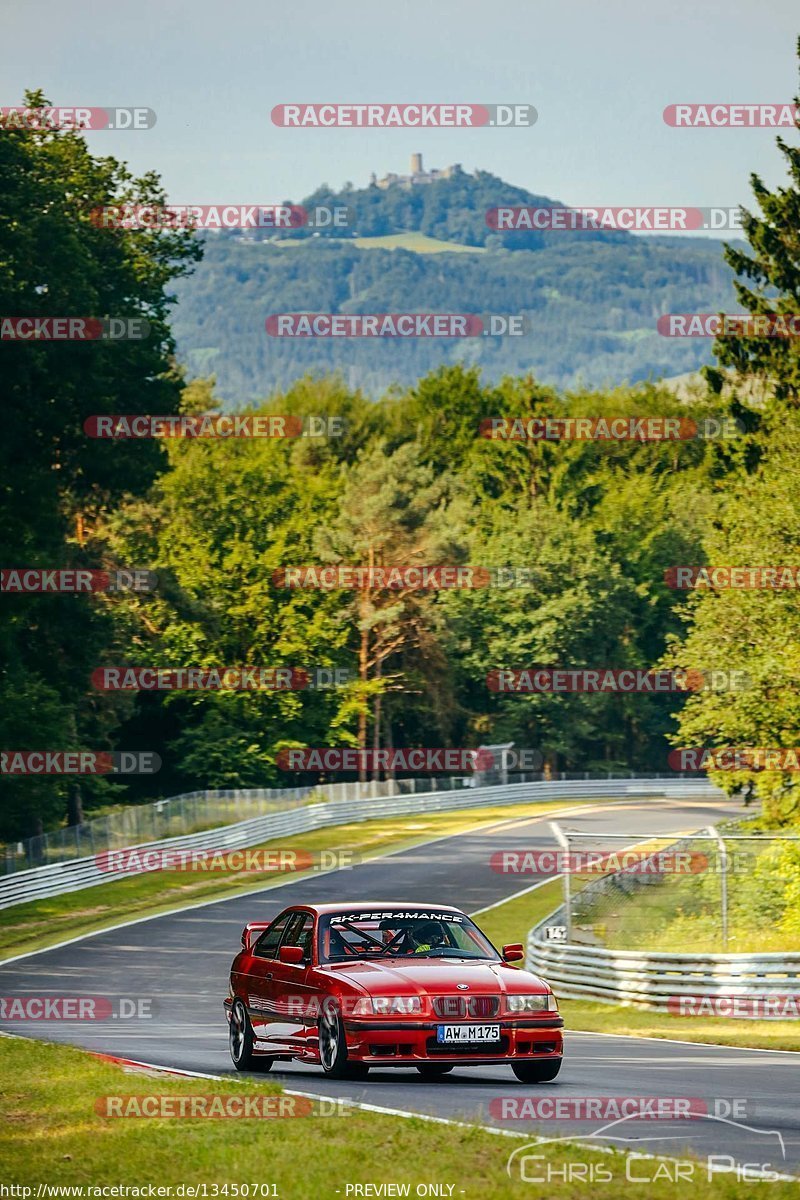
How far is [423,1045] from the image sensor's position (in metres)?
12.8

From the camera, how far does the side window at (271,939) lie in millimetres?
14859

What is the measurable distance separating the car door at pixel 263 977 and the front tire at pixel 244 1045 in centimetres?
12

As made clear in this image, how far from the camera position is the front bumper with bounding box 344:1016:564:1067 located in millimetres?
12758

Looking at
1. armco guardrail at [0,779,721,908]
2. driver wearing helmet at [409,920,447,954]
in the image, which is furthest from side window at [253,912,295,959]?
armco guardrail at [0,779,721,908]

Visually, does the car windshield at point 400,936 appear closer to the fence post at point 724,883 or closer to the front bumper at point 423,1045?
the front bumper at point 423,1045

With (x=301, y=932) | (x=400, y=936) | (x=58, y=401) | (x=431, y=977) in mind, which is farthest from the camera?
(x=58, y=401)

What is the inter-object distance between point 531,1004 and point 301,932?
7.48 ft

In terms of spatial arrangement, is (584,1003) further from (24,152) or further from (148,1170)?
(24,152)

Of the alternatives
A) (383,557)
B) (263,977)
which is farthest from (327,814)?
(263,977)

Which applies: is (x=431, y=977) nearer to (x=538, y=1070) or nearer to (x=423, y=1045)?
(x=423, y=1045)

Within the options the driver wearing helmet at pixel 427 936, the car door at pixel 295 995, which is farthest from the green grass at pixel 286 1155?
the driver wearing helmet at pixel 427 936

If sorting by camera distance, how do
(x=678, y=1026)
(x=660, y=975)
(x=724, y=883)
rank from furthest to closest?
(x=660, y=975)
(x=724, y=883)
(x=678, y=1026)

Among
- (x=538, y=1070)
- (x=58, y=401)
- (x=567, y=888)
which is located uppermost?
(x=58, y=401)

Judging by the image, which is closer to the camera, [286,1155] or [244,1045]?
[286,1155]
